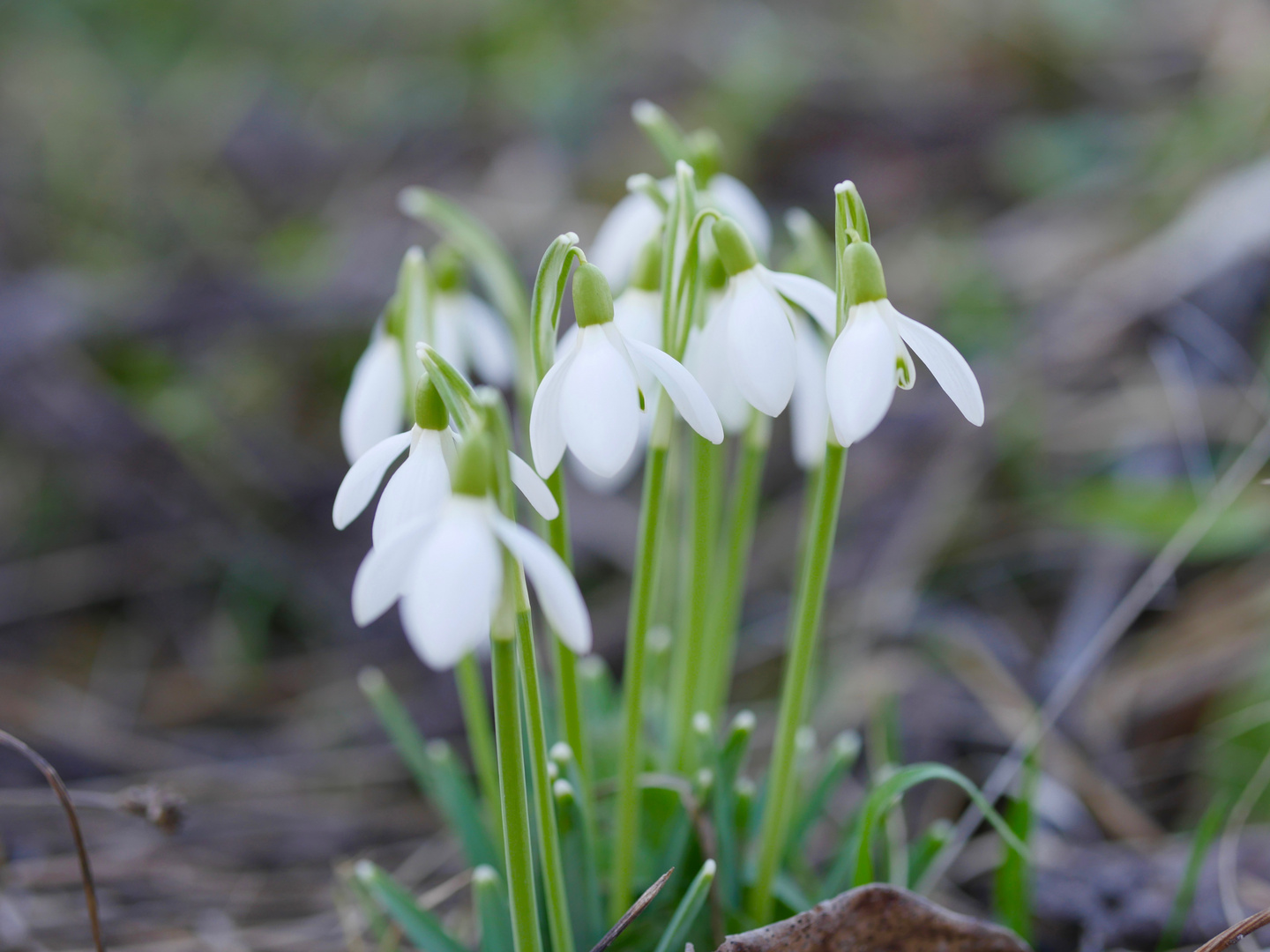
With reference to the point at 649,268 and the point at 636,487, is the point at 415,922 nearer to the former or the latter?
the point at 649,268

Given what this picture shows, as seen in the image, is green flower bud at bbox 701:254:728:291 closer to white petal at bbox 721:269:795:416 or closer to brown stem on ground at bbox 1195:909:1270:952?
white petal at bbox 721:269:795:416

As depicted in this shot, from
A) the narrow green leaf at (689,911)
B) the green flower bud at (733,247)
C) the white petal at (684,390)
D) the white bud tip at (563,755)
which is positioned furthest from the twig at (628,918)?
the green flower bud at (733,247)

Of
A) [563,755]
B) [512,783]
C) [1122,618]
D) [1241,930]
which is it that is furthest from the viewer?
[1122,618]

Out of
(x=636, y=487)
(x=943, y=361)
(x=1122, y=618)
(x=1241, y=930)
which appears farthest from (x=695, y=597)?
(x=636, y=487)

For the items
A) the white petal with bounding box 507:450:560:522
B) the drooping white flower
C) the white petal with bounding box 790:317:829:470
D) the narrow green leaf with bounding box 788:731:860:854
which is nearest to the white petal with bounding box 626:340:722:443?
the white petal with bounding box 507:450:560:522

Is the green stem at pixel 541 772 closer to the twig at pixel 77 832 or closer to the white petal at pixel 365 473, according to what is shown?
A: the white petal at pixel 365 473

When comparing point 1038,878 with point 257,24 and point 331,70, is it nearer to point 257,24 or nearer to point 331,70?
point 331,70

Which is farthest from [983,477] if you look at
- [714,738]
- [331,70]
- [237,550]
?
[331,70]

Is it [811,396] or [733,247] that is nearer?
[733,247]
